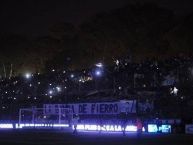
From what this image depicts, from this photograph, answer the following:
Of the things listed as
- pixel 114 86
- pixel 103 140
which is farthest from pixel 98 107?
pixel 103 140

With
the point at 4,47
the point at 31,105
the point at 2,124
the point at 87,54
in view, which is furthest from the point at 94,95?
the point at 4,47

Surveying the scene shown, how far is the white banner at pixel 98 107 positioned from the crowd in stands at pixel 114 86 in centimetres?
173

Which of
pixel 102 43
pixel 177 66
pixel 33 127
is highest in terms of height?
pixel 102 43

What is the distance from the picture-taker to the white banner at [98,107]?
199 feet

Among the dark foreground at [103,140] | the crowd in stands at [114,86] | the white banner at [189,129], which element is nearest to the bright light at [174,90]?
the crowd in stands at [114,86]

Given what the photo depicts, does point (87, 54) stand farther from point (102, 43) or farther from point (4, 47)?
point (4, 47)

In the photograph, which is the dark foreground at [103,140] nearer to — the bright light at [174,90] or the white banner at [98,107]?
the white banner at [98,107]

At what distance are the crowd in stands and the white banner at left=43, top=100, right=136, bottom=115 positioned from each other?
1.73 m

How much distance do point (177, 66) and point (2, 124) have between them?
28.0m

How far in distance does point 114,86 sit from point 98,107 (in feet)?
37.7

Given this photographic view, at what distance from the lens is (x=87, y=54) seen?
323 ft

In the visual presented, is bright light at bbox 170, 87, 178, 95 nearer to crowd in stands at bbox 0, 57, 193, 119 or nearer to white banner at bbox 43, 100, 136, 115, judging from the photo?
crowd in stands at bbox 0, 57, 193, 119

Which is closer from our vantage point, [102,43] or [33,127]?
[33,127]

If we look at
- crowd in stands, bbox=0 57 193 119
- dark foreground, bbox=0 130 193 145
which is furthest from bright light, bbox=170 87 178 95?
dark foreground, bbox=0 130 193 145
